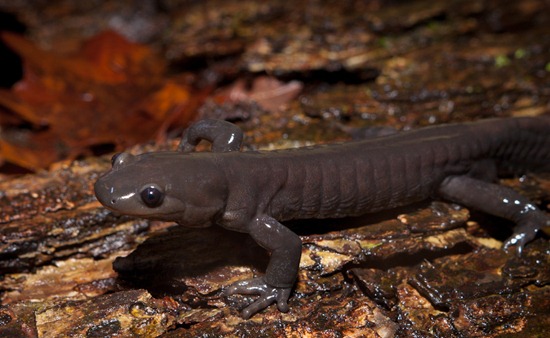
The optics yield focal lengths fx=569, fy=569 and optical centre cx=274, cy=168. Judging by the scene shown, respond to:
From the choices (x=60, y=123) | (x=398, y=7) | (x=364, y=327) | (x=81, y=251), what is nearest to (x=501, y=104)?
(x=398, y=7)

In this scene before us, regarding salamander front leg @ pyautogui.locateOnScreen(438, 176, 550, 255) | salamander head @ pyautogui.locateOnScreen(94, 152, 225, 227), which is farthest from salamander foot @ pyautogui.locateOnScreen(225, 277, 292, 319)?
salamander front leg @ pyautogui.locateOnScreen(438, 176, 550, 255)

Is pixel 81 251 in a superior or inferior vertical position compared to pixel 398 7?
inferior

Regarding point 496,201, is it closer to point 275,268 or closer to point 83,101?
point 275,268

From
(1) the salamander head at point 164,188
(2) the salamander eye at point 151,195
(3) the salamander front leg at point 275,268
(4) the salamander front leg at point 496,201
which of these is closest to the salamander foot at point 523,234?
(4) the salamander front leg at point 496,201

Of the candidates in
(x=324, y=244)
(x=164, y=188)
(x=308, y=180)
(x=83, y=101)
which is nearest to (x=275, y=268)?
(x=324, y=244)

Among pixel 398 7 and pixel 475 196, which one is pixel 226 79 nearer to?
pixel 398 7

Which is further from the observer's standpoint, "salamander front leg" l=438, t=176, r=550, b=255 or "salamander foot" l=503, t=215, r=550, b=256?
"salamander front leg" l=438, t=176, r=550, b=255

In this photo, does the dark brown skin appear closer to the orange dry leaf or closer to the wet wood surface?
the wet wood surface
